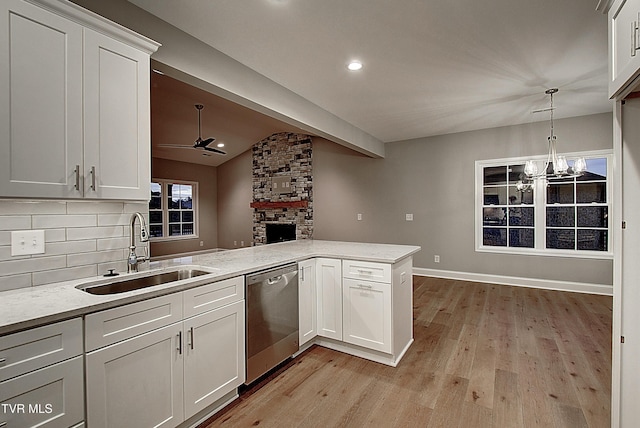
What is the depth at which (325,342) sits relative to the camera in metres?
2.92

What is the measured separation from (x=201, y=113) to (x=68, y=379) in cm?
515

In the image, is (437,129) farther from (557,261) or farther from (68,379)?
(68,379)

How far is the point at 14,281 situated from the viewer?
1561 millimetres

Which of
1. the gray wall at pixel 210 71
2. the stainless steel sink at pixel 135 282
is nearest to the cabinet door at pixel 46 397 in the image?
the stainless steel sink at pixel 135 282

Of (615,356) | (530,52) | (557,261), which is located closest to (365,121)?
(530,52)

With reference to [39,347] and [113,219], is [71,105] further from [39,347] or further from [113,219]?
[39,347]

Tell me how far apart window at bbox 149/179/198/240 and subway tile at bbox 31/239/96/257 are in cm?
618

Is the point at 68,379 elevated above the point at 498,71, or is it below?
below

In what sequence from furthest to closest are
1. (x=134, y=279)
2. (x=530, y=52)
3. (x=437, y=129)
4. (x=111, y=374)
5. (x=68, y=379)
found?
(x=437, y=129) < (x=530, y=52) < (x=134, y=279) < (x=111, y=374) < (x=68, y=379)

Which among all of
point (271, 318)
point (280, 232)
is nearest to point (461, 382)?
point (271, 318)

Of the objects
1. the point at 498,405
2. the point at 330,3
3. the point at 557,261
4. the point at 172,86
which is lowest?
the point at 498,405

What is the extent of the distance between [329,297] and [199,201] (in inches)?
270

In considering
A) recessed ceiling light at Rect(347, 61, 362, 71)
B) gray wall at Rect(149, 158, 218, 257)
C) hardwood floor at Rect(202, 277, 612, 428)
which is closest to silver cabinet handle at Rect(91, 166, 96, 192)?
hardwood floor at Rect(202, 277, 612, 428)

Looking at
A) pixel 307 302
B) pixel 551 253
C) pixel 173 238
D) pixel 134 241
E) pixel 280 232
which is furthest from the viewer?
pixel 173 238
